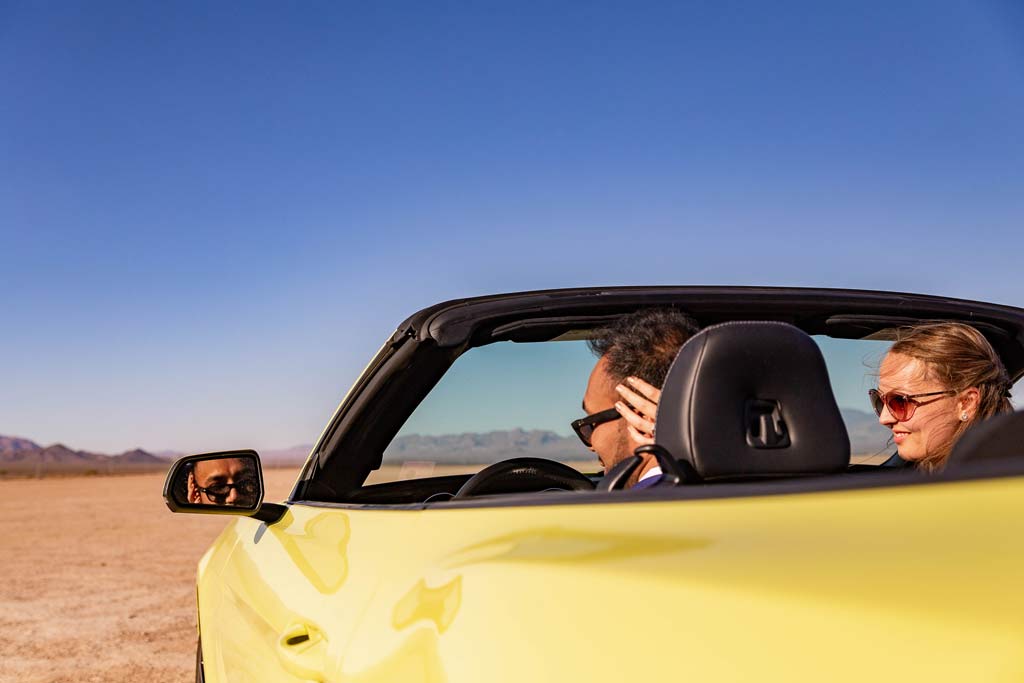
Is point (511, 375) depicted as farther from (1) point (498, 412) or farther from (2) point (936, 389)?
(2) point (936, 389)

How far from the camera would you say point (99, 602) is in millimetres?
10477

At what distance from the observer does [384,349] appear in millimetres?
2693

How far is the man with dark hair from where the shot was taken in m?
2.49

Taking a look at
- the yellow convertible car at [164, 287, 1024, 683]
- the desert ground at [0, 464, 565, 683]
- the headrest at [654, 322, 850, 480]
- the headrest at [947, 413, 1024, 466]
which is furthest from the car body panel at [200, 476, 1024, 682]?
the desert ground at [0, 464, 565, 683]

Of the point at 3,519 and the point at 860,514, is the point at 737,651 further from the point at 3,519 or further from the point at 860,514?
the point at 3,519

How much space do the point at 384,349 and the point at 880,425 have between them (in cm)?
179

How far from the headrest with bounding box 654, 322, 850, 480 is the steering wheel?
1291 mm

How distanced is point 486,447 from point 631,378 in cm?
64

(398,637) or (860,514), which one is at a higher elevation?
(860,514)

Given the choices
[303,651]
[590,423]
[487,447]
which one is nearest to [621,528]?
[303,651]

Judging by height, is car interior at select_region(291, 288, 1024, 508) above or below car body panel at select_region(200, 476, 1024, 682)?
above

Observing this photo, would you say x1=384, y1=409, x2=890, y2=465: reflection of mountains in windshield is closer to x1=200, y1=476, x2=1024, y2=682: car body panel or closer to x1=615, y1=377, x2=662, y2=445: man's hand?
x1=615, y1=377, x2=662, y2=445: man's hand

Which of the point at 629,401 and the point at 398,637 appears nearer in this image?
the point at 398,637

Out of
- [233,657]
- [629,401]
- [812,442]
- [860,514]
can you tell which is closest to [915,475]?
[860,514]
